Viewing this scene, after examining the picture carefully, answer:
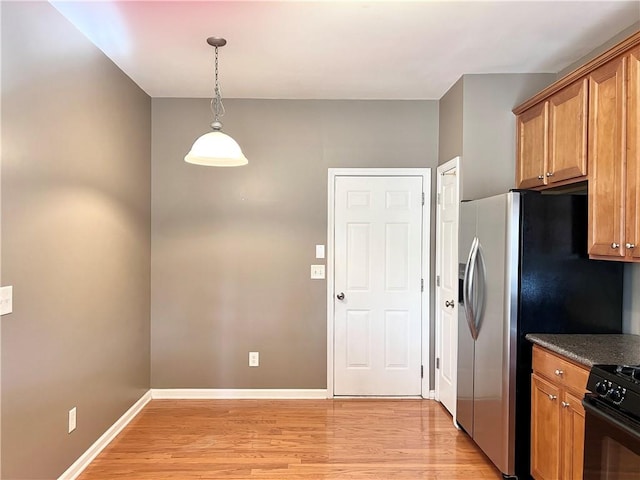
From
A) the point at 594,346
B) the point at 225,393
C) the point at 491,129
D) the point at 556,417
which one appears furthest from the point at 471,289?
the point at 225,393

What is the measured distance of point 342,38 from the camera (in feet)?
8.24

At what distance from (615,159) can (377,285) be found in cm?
208

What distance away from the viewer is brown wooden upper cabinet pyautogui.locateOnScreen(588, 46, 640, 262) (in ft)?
6.40

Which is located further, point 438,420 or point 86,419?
point 438,420

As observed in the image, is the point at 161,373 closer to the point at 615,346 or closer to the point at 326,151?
the point at 326,151

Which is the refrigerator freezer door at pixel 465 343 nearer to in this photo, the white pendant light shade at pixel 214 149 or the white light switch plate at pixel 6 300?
the white pendant light shade at pixel 214 149

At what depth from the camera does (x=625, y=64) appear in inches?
79.0

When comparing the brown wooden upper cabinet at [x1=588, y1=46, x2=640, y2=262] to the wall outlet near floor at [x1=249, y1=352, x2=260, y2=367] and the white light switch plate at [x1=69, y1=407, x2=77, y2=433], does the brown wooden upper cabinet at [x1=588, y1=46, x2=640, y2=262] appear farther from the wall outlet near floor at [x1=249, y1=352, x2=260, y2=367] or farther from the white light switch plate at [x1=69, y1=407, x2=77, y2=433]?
the white light switch plate at [x1=69, y1=407, x2=77, y2=433]

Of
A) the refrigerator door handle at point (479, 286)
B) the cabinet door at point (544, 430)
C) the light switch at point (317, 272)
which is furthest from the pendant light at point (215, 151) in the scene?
the cabinet door at point (544, 430)

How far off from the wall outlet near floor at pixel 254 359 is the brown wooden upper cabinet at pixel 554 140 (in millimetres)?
2568

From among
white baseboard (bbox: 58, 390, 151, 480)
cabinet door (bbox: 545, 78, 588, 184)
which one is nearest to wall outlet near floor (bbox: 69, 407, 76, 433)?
white baseboard (bbox: 58, 390, 151, 480)

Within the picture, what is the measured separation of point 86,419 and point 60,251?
110 centimetres

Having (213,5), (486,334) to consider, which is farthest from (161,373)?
(213,5)

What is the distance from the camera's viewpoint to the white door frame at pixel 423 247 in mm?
3674
